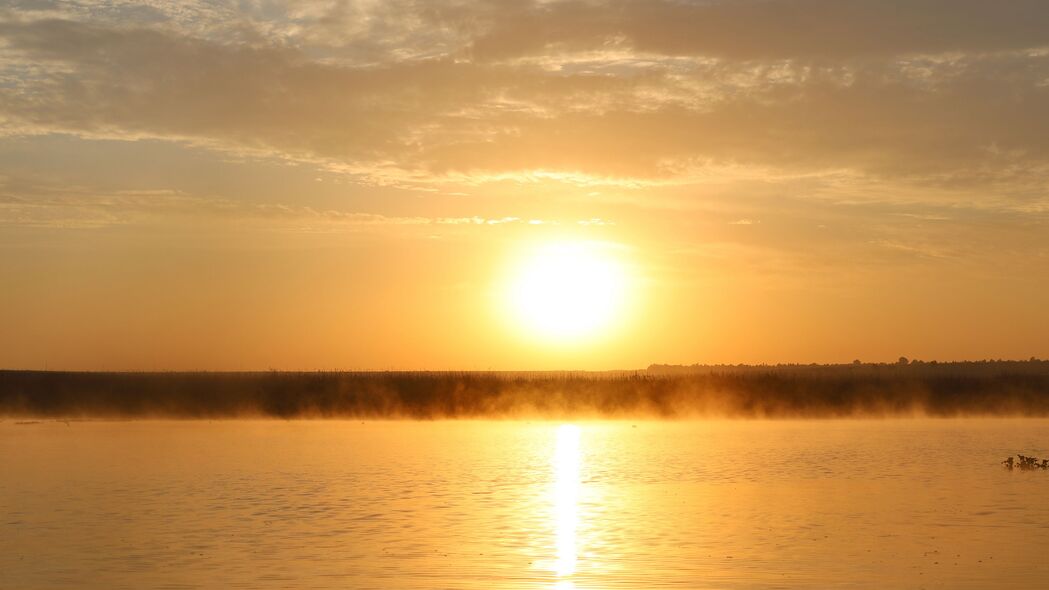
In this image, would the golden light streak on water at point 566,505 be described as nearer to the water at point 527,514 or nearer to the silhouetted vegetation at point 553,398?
the water at point 527,514

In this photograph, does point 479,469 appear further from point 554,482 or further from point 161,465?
point 161,465

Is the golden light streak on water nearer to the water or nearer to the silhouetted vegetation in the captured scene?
the water

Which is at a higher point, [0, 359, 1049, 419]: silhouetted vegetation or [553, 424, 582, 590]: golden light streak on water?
[0, 359, 1049, 419]: silhouetted vegetation

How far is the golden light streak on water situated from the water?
9 cm

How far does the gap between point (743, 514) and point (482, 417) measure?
37249mm

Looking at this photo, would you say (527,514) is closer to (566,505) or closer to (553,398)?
(566,505)

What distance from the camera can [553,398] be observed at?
211ft

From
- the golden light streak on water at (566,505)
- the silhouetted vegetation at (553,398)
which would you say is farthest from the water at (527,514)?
the silhouetted vegetation at (553,398)

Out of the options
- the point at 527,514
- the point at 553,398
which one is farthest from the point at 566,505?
the point at 553,398

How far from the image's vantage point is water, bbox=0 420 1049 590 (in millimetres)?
16641

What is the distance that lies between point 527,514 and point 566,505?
1420mm

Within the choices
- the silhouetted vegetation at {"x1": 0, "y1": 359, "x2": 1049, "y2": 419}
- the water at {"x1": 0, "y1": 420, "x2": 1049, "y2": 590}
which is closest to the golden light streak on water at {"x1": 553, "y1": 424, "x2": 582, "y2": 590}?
the water at {"x1": 0, "y1": 420, "x2": 1049, "y2": 590}

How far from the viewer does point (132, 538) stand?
19797mm

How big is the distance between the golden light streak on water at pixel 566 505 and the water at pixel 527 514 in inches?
3.6
